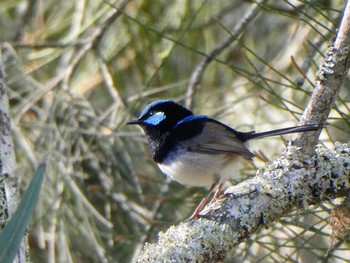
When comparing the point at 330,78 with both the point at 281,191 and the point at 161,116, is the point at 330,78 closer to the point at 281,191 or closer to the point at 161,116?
the point at 281,191

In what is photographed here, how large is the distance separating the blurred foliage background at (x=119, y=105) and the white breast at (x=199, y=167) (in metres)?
0.07

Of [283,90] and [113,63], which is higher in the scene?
[113,63]

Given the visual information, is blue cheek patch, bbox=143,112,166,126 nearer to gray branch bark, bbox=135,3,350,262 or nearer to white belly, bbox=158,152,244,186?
white belly, bbox=158,152,244,186

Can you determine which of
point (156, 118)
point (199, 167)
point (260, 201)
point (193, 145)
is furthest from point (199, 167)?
point (260, 201)

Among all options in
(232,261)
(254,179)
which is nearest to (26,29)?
(232,261)

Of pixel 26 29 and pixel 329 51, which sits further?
pixel 26 29

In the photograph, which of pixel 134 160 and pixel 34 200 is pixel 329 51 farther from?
pixel 134 160

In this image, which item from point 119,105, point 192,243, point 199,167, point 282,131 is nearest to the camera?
point 192,243

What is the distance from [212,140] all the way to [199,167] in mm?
142

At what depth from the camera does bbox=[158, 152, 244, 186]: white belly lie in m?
2.86

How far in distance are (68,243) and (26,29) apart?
5.34ft

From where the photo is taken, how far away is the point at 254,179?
2.12 meters

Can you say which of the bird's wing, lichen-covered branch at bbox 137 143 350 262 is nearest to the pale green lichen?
lichen-covered branch at bbox 137 143 350 262

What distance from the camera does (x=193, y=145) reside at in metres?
3.01
